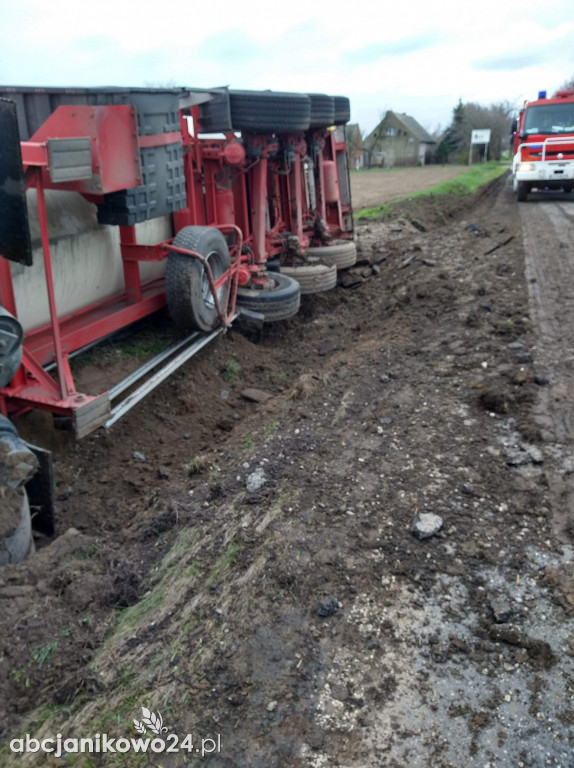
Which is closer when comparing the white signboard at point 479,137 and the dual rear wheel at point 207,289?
the dual rear wheel at point 207,289

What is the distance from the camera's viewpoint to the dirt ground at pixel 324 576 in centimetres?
246

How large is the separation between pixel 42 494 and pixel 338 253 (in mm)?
6695

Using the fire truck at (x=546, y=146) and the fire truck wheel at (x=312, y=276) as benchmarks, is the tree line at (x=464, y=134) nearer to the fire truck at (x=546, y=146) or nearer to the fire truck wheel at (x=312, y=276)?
the fire truck at (x=546, y=146)

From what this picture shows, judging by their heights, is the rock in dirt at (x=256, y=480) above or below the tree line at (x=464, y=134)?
below

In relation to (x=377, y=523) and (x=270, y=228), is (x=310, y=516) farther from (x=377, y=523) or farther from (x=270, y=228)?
(x=270, y=228)

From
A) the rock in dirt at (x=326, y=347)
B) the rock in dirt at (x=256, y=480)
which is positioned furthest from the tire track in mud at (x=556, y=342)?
the rock in dirt at (x=326, y=347)

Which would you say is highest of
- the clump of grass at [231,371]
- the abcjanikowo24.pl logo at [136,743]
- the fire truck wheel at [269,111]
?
the fire truck wheel at [269,111]

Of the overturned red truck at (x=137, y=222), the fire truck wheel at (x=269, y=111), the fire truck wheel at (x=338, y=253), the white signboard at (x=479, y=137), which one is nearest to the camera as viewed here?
the overturned red truck at (x=137, y=222)

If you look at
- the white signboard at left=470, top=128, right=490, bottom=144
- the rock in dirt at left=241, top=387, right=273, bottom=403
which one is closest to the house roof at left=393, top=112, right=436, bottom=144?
the white signboard at left=470, top=128, right=490, bottom=144

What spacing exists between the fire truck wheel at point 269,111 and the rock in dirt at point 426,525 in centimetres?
506

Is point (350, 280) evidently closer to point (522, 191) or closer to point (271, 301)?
point (271, 301)

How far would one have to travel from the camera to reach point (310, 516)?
3.60 metres

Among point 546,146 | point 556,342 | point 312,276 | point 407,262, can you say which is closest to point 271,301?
point 312,276

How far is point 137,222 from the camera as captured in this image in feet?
16.8
